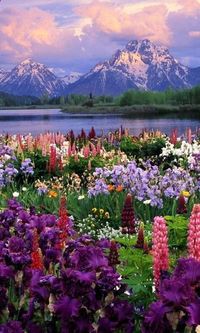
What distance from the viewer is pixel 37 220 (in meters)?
5.32

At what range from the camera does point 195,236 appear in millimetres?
4227

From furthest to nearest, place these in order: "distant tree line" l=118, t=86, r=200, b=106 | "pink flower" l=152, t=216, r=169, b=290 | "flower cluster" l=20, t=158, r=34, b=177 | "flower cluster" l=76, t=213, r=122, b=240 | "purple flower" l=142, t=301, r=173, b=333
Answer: "distant tree line" l=118, t=86, r=200, b=106, "flower cluster" l=20, t=158, r=34, b=177, "flower cluster" l=76, t=213, r=122, b=240, "pink flower" l=152, t=216, r=169, b=290, "purple flower" l=142, t=301, r=173, b=333

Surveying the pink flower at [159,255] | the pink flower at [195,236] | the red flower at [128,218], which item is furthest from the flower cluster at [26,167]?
the pink flower at [159,255]

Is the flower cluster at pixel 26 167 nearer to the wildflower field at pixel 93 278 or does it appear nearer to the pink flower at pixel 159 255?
the wildflower field at pixel 93 278

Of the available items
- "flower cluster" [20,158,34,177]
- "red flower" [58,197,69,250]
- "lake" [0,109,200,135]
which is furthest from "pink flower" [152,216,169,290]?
"lake" [0,109,200,135]

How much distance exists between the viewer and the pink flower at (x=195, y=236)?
13.6 ft

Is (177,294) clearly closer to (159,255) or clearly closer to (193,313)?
(193,313)

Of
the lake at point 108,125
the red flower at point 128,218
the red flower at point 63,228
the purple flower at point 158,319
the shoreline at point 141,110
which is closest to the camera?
the purple flower at point 158,319

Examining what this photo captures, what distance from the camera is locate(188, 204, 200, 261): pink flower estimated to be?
4.16m

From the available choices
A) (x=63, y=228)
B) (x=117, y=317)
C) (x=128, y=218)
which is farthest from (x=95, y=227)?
(x=117, y=317)

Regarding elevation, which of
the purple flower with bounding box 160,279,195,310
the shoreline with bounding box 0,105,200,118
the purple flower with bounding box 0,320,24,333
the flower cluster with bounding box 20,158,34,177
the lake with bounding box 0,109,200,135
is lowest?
the shoreline with bounding box 0,105,200,118

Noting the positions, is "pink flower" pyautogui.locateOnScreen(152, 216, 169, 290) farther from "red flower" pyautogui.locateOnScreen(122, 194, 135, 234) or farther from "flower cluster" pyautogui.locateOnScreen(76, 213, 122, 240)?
"flower cluster" pyautogui.locateOnScreen(76, 213, 122, 240)

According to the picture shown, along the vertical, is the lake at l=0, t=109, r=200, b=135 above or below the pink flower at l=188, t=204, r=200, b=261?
below

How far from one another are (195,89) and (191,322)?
155612mm
